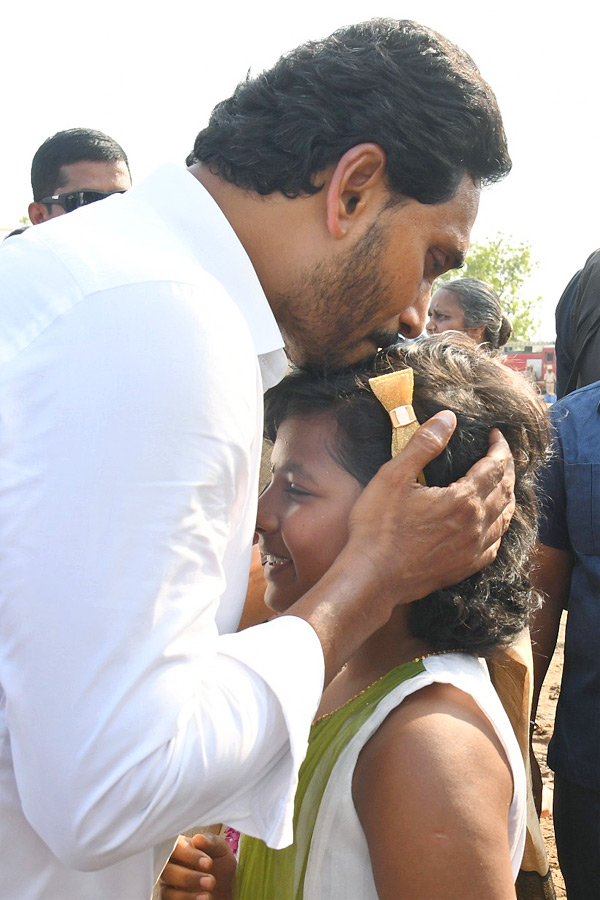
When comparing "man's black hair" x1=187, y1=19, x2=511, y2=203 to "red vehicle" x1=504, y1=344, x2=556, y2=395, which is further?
"red vehicle" x1=504, y1=344, x2=556, y2=395

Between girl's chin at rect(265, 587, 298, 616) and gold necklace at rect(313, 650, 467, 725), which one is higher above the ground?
girl's chin at rect(265, 587, 298, 616)

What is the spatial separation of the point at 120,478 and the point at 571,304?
402 cm

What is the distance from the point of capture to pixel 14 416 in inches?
45.3

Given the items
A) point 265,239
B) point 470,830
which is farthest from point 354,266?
point 470,830

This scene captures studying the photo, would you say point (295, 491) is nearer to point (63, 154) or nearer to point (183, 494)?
point (183, 494)

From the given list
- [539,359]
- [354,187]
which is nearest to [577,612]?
[354,187]

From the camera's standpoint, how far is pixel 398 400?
1.84m

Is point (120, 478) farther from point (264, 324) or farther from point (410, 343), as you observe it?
point (410, 343)

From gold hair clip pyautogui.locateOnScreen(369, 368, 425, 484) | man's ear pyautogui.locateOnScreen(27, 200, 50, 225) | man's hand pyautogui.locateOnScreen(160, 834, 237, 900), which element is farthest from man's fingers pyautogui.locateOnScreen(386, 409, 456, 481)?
man's ear pyautogui.locateOnScreen(27, 200, 50, 225)

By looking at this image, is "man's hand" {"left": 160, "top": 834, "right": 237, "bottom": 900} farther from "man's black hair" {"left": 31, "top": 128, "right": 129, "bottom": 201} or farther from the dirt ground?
"man's black hair" {"left": 31, "top": 128, "right": 129, "bottom": 201}

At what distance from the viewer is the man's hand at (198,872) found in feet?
6.69

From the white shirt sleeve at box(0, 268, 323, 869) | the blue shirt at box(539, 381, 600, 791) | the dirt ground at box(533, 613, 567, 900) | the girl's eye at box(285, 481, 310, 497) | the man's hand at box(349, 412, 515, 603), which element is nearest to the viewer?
the white shirt sleeve at box(0, 268, 323, 869)

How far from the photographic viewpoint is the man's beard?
1.67 metres

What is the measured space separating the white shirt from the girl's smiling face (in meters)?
0.58
